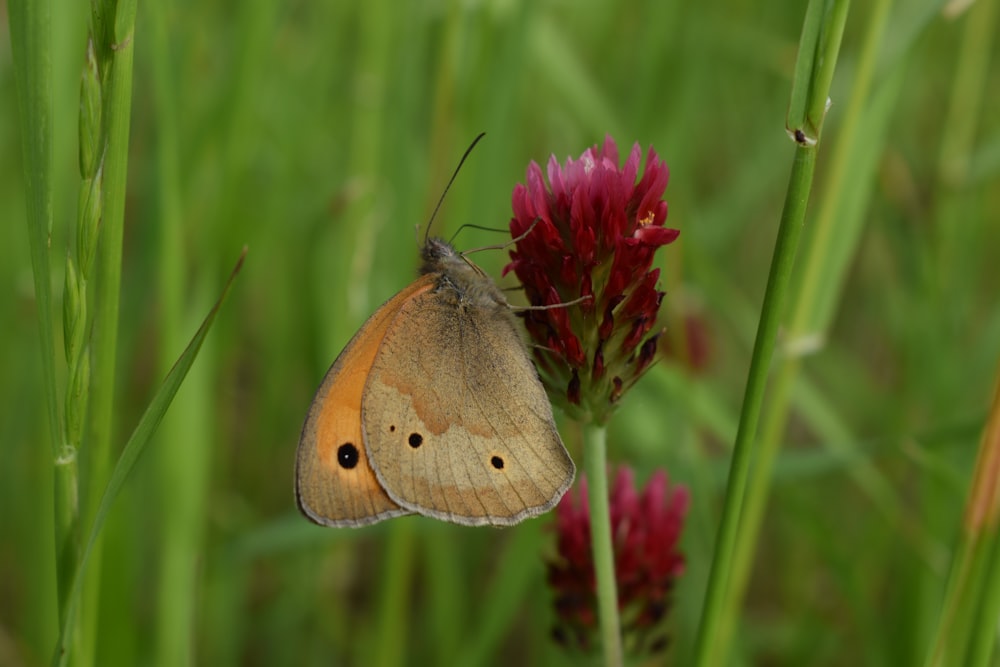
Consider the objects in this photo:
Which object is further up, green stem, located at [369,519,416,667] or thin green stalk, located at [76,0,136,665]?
thin green stalk, located at [76,0,136,665]

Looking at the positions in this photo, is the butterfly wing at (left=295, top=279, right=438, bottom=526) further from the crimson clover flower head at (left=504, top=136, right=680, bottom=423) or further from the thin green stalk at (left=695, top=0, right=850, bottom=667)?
the thin green stalk at (left=695, top=0, right=850, bottom=667)

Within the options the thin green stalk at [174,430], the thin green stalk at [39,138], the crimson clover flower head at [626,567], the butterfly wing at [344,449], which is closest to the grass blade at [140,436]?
the thin green stalk at [39,138]

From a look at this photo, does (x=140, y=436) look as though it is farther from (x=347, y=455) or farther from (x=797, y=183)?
(x=797, y=183)

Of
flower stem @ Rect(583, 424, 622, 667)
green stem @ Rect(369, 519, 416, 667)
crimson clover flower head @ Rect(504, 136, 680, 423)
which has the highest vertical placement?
crimson clover flower head @ Rect(504, 136, 680, 423)

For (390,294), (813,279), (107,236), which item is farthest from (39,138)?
(390,294)

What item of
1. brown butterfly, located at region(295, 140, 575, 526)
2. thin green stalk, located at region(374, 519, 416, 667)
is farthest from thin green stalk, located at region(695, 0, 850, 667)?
thin green stalk, located at region(374, 519, 416, 667)

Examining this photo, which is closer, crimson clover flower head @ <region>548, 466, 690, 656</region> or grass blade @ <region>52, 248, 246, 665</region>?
grass blade @ <region>52, 248, 246, 665</region>
